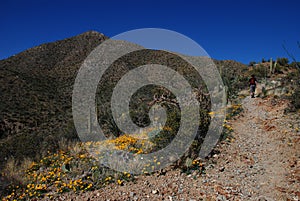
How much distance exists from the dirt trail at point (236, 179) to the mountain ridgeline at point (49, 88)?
2942mm

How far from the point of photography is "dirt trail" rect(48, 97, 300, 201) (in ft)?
12.7

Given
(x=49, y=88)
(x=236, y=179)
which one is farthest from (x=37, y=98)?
(x=236, y=179)

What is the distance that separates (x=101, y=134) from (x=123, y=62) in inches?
1281

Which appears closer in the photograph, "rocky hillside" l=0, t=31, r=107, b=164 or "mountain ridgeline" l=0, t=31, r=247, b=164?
"mountain ridgeline" l=0, t=31, r=247, b=164

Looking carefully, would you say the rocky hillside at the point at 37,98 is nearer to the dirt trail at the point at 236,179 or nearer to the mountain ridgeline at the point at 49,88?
the mountain ridgeline at the point at 49,88

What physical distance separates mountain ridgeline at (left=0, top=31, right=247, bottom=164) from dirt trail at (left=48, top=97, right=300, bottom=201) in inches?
116

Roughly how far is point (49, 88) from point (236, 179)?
27.5m

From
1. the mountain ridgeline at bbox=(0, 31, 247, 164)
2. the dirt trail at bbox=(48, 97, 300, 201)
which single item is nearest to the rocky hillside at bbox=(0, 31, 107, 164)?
the mountain ridgeline at bbox=(0, 31, 247, 164)

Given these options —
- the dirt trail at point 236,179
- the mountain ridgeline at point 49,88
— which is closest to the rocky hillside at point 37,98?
the mountain ridgeline at point 49,88

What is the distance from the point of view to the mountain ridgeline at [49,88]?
956cm

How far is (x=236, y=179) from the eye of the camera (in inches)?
169

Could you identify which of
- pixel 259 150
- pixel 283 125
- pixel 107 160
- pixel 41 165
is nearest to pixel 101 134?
pixel 41 165

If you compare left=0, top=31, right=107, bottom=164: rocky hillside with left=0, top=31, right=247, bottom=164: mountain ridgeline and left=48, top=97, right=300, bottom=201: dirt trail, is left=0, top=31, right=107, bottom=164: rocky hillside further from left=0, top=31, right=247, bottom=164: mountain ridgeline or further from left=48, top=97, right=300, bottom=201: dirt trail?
left=48, top=97, right=300, bottom=201: dirt trail

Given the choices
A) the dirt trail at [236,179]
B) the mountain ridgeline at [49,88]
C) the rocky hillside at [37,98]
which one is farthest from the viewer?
the rocky hillside at [37,98]
